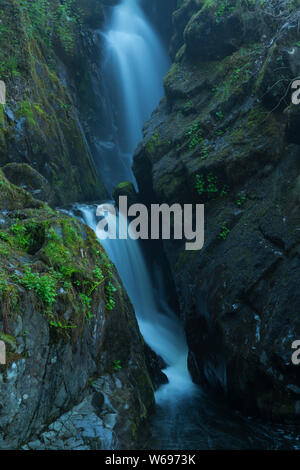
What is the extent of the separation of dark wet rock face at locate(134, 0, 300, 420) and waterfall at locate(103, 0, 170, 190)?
6.82 m

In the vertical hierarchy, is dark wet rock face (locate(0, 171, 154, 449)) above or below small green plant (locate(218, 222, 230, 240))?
below

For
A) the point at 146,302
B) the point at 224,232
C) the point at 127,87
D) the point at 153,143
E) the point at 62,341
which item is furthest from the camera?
the point at 127,87

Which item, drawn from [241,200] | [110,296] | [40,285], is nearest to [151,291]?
[241,200]

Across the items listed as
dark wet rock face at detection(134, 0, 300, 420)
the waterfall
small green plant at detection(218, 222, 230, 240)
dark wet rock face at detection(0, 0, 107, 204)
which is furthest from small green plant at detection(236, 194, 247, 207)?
the waterfall

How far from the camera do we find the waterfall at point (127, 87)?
17062 mm

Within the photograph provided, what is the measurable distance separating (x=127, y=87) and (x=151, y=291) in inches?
454

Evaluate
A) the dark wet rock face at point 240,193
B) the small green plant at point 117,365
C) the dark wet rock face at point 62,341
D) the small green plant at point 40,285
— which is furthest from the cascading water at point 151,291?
the small green plant at point 40,285

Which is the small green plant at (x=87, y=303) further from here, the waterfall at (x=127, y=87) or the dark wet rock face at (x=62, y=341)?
the waterfall at (x=127, y=87)

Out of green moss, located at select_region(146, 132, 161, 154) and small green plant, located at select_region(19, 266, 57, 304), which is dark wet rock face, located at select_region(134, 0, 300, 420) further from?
small green plant, located at select_region(19, 266, 57, 304)

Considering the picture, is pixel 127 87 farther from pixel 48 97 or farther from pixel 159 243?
pixel 159 243

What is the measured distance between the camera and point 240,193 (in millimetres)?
7387

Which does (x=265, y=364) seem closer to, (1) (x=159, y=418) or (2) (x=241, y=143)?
(1) (x=159, y=418)

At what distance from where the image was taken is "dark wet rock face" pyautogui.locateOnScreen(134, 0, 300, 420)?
572 centimetres

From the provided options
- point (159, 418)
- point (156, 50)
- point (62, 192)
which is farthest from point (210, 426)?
point (156, 50)
